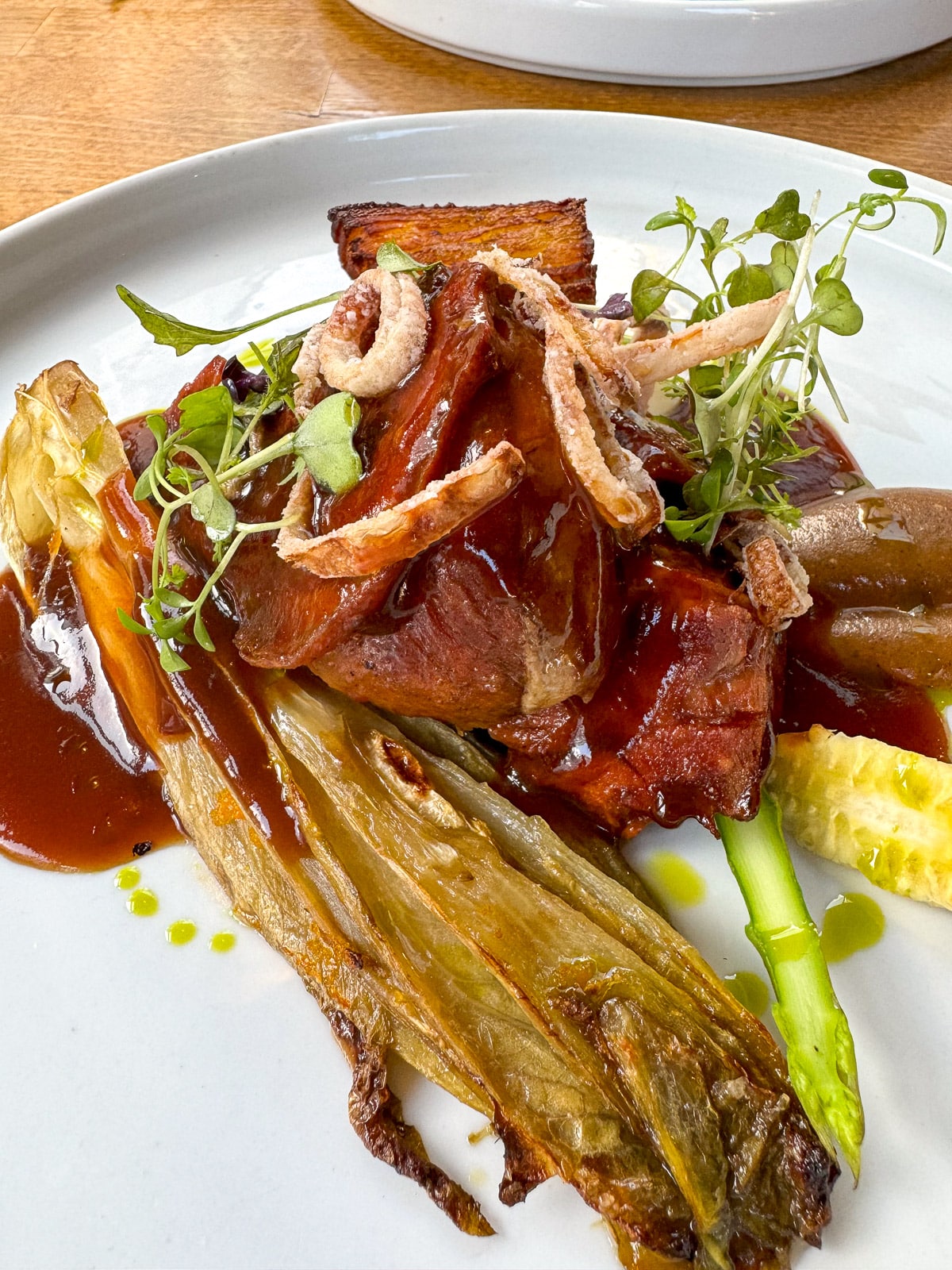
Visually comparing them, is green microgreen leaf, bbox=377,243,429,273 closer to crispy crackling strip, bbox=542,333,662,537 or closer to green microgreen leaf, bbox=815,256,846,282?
crispy crackling strip, bbox=542,333,662,537

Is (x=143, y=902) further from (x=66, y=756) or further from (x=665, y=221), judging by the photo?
(x=665, y=221)

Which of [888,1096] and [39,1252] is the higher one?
[888,1096]

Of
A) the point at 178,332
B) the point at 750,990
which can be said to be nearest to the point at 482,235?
the point at 178,332

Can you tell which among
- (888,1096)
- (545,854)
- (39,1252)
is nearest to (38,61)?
(545,854)

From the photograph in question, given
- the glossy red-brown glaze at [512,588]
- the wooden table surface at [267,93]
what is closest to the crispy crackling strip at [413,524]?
the glossy red-brown glaze at [512,588]

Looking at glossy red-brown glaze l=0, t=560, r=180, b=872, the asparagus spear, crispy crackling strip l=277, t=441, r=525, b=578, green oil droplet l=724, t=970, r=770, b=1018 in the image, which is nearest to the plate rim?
glossy red-brown glaze l=0, t=560, r=180, b=872

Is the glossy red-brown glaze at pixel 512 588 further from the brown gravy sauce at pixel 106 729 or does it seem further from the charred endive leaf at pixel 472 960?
the brown gravy sauce at pixel 106 729

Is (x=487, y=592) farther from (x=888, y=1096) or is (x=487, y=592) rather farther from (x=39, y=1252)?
(x=39, y=1252)

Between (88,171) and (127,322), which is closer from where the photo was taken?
(127,322)
